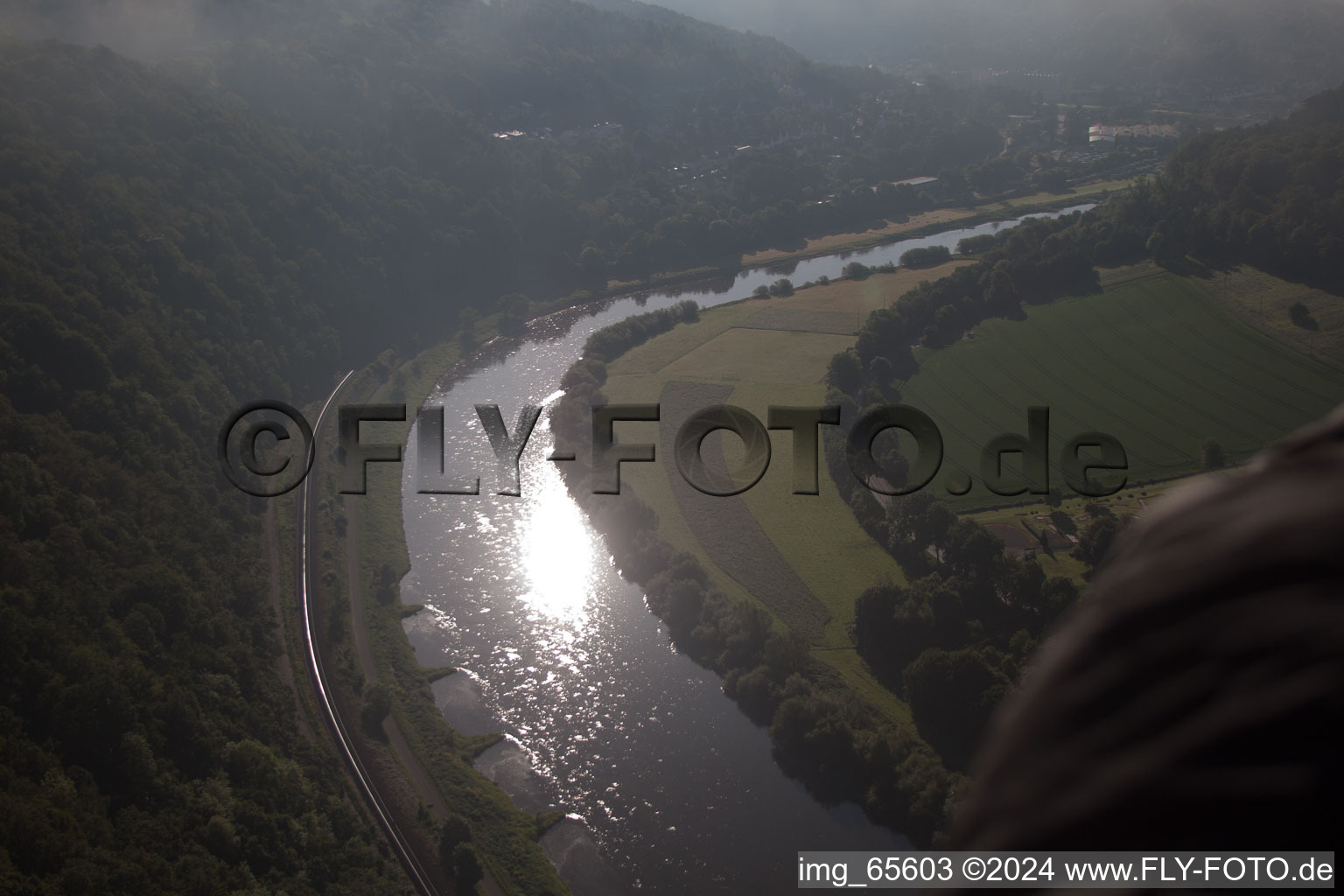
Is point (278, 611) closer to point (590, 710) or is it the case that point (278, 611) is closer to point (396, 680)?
point (396, 680)

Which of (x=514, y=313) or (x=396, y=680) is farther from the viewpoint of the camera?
(x=514, y=313)

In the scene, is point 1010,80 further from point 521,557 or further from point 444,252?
point 521,557

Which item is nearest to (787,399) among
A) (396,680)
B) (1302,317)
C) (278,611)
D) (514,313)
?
(514,313)

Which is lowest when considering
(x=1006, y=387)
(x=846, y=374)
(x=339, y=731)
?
(x=339, y=731)

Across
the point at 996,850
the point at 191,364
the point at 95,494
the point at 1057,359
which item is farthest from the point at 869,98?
the point at 996,850

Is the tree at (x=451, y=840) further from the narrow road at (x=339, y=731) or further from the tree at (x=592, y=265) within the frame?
the tree at (x=592, y=265)

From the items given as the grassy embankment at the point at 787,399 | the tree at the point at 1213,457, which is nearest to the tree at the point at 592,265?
the grassy embankment at the point at 787,399
